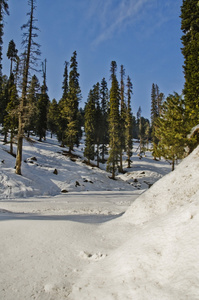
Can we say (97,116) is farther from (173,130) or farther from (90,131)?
(173,130)

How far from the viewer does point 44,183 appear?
15.6 metres

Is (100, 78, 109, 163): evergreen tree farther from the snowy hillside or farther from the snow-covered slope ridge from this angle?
the snow-covered slope ridge

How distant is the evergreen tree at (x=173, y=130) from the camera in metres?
15.1

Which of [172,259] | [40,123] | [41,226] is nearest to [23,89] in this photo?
[41,226]

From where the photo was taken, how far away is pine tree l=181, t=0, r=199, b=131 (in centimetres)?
1322

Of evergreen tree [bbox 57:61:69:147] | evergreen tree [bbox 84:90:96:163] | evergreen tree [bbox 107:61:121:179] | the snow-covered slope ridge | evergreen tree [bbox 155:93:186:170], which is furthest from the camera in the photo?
evergreen tree [bbox 57:61:69:147]

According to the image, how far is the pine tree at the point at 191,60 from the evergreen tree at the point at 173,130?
0.82 meters

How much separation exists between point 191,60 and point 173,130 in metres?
5.74

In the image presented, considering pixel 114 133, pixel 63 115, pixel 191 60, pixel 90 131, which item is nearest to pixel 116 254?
pixel 191 60

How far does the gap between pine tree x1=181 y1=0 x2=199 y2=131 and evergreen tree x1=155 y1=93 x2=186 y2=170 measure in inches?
32.5

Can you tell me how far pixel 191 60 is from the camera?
1362 cm

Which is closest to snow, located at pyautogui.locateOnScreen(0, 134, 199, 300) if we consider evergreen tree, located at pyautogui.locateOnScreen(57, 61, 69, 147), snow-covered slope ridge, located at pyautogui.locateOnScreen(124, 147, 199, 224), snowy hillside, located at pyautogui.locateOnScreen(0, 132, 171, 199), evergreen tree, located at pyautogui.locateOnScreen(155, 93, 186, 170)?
snow-covered slope ridge, located at pyautogui.locateOnScreen(124, 147, 199, 224)

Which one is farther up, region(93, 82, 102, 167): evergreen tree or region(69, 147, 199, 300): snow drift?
region(93, 82, 102, 167): evergreen tree

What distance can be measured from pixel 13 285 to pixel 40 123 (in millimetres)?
34837
